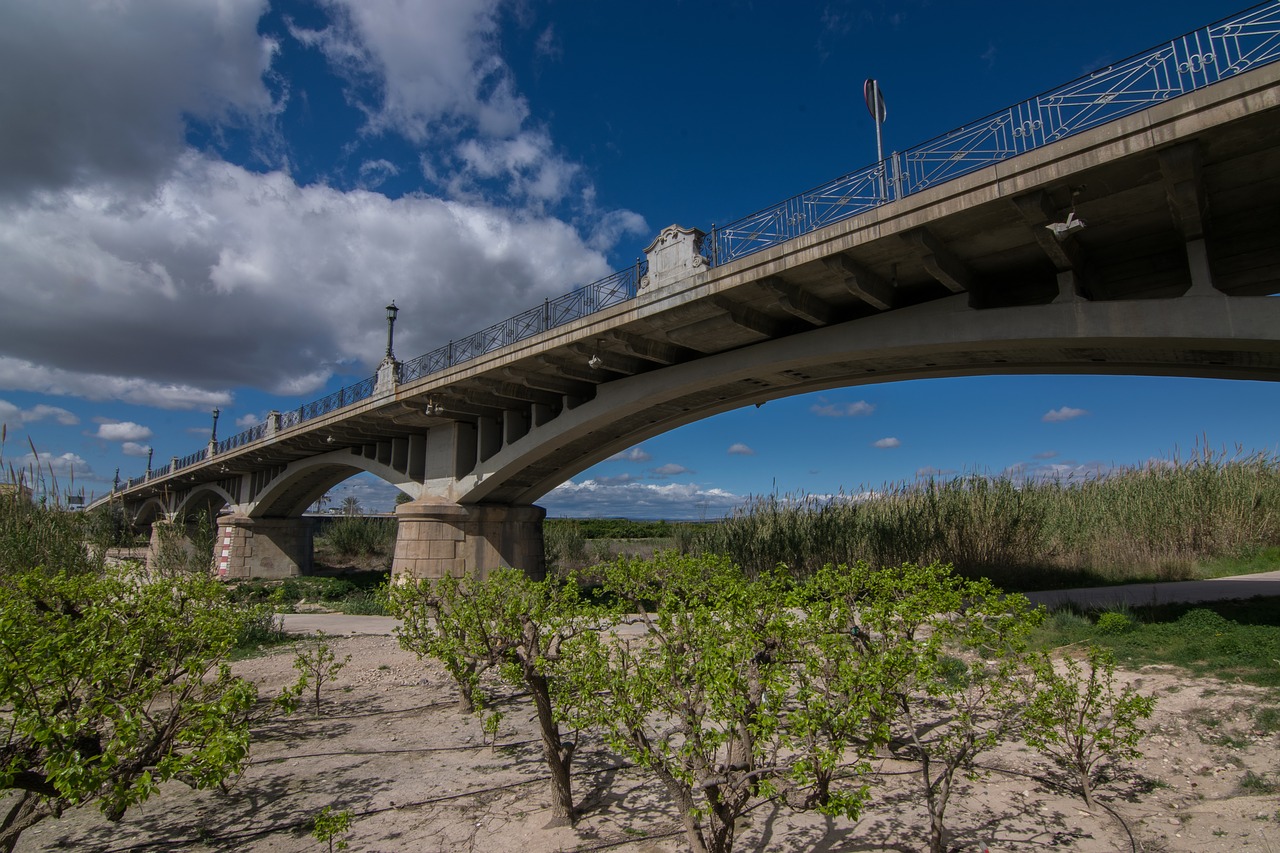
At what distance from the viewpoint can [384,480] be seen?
71.4ft

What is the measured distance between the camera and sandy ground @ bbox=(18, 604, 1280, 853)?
4375 mm

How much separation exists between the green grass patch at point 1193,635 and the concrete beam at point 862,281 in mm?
4842

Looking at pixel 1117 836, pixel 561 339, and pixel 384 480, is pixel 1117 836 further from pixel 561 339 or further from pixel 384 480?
pixel 384 480

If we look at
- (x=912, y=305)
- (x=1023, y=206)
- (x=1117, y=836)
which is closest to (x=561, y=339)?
(x=912, y=305)

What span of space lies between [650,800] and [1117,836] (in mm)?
3174

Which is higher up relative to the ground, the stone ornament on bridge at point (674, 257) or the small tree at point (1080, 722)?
the stone ornament on bridge at point (674, 257)

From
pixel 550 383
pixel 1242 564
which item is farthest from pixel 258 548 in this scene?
pixel 1242 564

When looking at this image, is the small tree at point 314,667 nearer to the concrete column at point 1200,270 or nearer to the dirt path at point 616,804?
the dirt path at point 616,804

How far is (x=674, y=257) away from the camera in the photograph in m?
11.3

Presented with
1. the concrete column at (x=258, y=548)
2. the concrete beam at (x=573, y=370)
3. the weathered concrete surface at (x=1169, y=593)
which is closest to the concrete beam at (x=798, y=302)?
the concrete beam at (x=573, y=370)

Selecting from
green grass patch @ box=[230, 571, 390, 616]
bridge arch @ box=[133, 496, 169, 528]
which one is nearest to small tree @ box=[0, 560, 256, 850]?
green grass patch @ box=[230, 571, 390, 616]

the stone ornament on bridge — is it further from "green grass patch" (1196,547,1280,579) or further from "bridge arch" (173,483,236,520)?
"bridge arch" (173,483,236,520)

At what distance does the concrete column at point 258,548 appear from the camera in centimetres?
3281

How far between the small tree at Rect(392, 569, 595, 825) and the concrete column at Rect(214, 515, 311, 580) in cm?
3191
